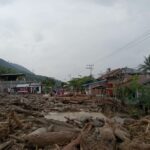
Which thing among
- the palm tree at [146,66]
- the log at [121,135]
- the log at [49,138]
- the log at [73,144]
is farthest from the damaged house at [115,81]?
the log at [73,144]

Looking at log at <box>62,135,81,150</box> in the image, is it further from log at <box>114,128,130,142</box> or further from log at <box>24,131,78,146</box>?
log at <box>114,128,130,142</box>

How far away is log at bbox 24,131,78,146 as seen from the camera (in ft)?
35.1

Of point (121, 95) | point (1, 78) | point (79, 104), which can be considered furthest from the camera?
point (1, 78)

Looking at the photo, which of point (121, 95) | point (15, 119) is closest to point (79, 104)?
point (121, 95)

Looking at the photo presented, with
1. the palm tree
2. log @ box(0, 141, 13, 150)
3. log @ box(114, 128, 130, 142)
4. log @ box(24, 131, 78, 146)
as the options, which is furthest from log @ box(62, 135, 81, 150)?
the palm tree

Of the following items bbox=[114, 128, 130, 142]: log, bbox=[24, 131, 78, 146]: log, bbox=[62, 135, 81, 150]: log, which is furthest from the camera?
bbox=[114, 128, 130, 142]: log

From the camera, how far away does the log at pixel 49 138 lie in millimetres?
10703

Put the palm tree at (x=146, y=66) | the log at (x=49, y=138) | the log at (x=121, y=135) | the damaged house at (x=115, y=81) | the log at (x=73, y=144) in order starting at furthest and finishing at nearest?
the palm tree at (x=146, y=66) → the damaged house at (x=115, y=81) → the log at (x=121, y=135) → the log at (x=49, y=138) → the log at (x=73, y=144)

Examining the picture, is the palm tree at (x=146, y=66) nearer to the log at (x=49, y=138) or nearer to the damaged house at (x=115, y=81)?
the damaged house at (x=115, y=81)

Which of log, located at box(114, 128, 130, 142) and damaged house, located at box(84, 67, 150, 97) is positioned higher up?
damaged house, located at box(84, 67, 150, 97)

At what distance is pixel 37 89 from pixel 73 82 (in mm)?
7588

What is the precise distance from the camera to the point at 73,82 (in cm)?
7488

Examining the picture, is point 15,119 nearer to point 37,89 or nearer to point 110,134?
point 110,134

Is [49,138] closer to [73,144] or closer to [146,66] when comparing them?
[73,144]
